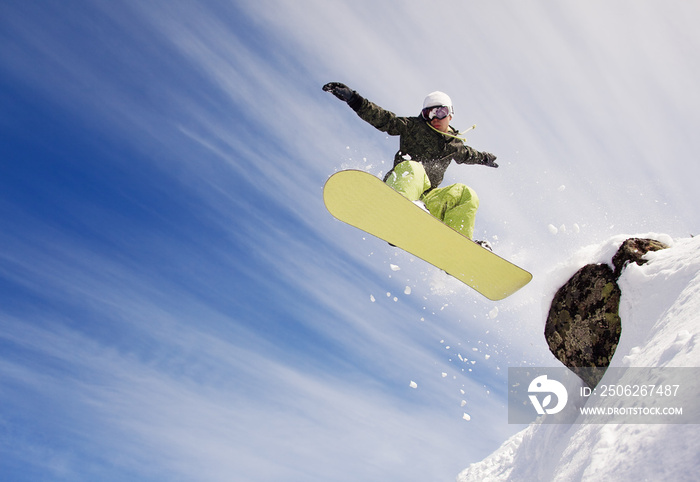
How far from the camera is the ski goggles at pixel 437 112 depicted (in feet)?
23.7

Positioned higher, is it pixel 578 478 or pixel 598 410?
pixel 598 410

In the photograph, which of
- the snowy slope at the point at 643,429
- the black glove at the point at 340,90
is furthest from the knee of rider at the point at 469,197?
the black glove at the point at 340,90

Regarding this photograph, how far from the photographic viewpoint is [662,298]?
4.23 metres

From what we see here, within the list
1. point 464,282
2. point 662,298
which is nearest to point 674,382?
point 662,298

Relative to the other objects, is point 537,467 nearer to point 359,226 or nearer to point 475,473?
point 475,473

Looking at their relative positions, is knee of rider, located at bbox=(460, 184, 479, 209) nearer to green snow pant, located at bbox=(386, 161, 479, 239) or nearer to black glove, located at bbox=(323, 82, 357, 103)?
green snow pant, located at bbox=(386, 161, 479, 239)

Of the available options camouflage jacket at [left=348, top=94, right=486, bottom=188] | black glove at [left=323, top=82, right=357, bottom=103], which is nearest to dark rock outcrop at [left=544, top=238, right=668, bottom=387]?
camouflage jacket at [left=348, top=94, right=486, bottom=188]

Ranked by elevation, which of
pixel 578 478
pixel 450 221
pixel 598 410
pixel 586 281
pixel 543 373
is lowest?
pixel 578 478

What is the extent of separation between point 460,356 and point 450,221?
2.11 metres

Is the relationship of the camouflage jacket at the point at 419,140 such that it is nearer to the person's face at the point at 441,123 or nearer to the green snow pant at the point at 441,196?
the person's face at the point at 441,123

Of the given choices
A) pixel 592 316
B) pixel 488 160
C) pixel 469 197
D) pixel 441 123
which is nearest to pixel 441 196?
pixel 469 197

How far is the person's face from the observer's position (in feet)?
24.0

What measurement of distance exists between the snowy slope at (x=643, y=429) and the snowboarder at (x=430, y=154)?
186cm

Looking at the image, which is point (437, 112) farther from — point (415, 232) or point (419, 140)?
point (415, 232)
